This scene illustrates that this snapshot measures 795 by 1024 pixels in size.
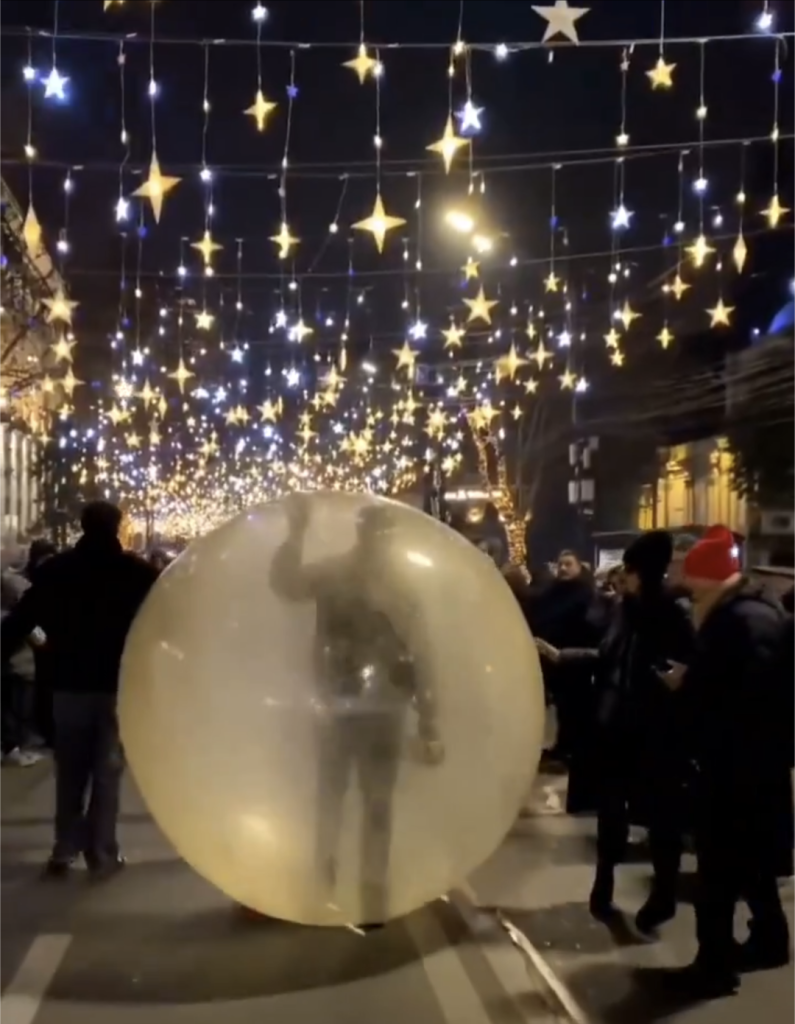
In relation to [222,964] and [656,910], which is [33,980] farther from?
[656,910]

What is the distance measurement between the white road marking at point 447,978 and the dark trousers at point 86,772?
184 centimetres

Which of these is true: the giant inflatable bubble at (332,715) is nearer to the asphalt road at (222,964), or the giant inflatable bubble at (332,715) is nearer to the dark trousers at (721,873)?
the asphalt road at (222,964)

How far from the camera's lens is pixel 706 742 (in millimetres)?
6402

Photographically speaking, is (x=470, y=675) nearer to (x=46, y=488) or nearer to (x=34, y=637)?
(x=34, y=637)

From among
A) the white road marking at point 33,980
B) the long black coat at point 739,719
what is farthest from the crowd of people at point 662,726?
the white road marking at point 33,980

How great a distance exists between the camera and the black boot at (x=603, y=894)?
7.36 m

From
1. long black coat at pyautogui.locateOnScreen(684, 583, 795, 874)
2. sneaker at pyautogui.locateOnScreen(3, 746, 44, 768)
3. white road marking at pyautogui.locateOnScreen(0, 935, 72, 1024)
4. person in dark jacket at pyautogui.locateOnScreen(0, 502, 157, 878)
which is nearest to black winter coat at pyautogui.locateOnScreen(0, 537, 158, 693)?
person in dark jacket at pyautogui.locateOnScreen(0, 502, 157, 878)

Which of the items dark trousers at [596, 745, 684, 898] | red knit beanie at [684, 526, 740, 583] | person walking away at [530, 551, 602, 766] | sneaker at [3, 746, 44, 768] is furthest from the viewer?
sneaker at [3, 746, 44, 768]

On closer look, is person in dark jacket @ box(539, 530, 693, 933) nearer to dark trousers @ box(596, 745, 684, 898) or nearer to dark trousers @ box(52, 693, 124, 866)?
dark trousers @ box(596, 745, 684, 898)

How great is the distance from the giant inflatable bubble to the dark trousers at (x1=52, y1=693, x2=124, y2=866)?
210 cm

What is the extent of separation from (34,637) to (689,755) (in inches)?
211

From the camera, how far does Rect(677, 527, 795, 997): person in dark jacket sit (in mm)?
6273

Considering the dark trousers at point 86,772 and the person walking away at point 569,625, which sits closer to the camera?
the dark trousers at point 86,772

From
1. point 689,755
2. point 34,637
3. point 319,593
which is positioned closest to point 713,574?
point 689,755
